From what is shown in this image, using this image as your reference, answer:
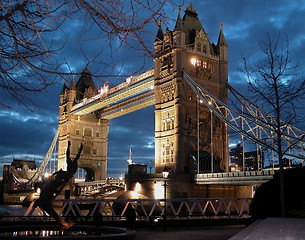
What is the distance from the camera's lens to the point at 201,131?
41.5 meters

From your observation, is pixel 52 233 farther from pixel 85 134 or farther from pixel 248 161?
pixel 248 161

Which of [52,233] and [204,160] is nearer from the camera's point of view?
[52,233]

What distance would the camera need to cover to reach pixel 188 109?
41156 mm

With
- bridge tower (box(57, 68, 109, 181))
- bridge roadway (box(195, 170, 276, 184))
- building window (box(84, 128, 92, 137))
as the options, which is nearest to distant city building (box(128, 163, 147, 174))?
bridge roadway (box(195, 170, 276, 184))

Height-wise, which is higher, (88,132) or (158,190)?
(88,132)

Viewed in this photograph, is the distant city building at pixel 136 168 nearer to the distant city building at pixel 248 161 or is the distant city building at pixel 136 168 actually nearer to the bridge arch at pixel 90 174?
the distant city building at pixel 248 161

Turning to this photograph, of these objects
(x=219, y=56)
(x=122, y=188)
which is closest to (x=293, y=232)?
(x=219, y=56)

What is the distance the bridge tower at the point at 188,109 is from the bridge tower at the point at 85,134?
24.7 meters

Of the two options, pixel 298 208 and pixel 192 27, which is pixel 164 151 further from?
pixel 298 208

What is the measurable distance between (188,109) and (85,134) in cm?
2903

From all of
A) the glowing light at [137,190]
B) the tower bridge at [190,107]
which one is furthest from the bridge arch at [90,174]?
the glowing light at [137,190]

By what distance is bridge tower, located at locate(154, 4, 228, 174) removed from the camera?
1577 inches

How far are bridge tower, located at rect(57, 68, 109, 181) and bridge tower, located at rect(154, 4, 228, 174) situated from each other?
2467 centimetres

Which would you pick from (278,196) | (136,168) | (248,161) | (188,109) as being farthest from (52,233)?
(248,161)
